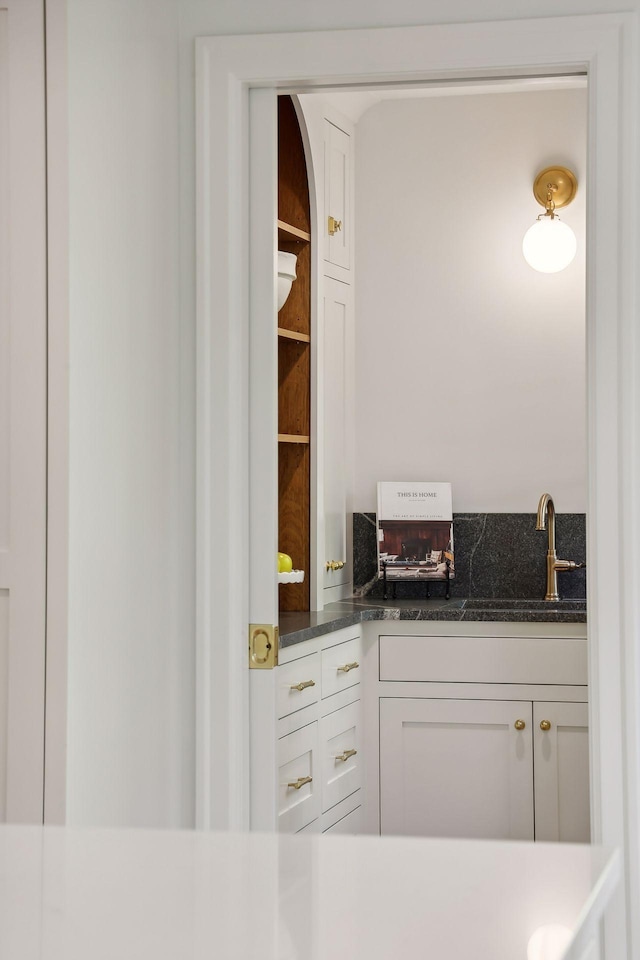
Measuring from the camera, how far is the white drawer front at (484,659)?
3.10 metres

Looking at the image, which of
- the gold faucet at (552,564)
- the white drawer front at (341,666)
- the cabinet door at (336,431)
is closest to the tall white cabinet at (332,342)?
the cabinet door at (336,431)

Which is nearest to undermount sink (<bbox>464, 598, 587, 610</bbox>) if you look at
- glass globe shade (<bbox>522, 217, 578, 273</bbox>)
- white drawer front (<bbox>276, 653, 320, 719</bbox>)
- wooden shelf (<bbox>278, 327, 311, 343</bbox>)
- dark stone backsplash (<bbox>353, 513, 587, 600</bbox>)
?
dark stone backsplash (<bbox>353, 513, 587, 600</bbox>)

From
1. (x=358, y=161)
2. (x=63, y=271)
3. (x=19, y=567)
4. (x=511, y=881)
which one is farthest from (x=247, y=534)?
(x=358, y=161)

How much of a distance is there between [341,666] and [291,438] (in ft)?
2.32

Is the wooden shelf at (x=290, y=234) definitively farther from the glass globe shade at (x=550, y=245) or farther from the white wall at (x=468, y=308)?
the glass globe shade at (x=550, y=245)

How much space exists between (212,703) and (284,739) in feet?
2.36

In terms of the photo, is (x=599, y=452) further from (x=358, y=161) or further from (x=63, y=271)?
(x=358, y=161)

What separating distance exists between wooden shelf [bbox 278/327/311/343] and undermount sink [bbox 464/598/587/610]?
1023 millimetres

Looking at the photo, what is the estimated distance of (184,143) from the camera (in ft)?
6.56

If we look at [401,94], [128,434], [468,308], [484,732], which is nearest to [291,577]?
[484,732]

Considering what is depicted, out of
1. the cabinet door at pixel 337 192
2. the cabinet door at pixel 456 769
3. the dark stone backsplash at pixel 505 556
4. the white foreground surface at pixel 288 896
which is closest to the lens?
the white foreground surface at pixel 288 896

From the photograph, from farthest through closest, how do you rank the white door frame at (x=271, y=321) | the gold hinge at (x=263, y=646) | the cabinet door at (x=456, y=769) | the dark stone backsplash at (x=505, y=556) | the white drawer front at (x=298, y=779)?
the dark stone backsplash at (x=505, y=556)
the cabinet door at (x=456, y=769)
the white drawer front at (x=298, y=779)
the gold hinge at (x=263, y=646)
the white door frame at (x=271, y=321)

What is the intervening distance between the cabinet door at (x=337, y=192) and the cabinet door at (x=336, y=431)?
0.11 m

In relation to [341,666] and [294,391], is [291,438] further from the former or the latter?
[341,666]
